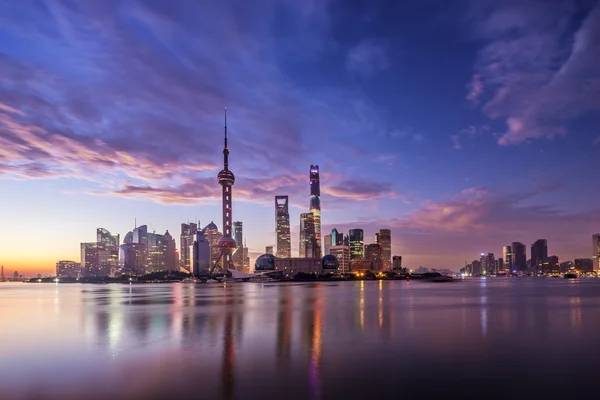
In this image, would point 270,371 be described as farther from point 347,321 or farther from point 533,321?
point 533,321

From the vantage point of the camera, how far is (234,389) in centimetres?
2541

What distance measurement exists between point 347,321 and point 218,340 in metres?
21.3

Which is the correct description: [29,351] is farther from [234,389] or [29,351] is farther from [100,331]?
[234,389]

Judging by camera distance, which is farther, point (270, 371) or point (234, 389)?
point (270, 371)

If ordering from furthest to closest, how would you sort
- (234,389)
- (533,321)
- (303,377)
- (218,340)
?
(533,321)
(218,340)
(303,377)
(234,389)

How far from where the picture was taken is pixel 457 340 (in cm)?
4269

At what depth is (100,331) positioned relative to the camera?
169ft

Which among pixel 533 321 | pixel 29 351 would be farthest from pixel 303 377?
pixel 533 321

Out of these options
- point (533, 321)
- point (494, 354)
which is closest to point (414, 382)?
point (494, 354)

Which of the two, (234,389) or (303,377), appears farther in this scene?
(303,377)

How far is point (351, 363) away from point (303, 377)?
544 centimetres

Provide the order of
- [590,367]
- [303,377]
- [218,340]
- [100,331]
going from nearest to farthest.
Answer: [303,377]
[590,367]
[218,340]
[100,331]

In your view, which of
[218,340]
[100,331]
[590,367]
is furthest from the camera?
[100,331]

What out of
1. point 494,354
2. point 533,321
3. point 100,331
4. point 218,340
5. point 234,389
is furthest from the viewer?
point 533,321
